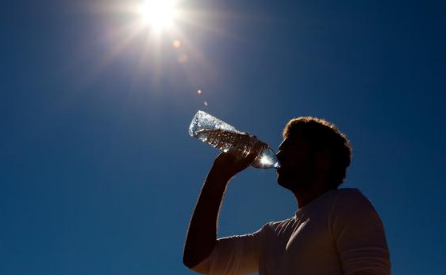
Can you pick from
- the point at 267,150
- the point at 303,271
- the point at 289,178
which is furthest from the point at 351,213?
the point at 267,150

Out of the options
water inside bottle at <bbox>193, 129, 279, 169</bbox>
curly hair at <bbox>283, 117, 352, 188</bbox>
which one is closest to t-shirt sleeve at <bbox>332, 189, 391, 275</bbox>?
curly hair at <bbox>283, 117, 352, 188</bbox>

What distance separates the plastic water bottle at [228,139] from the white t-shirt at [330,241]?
58 centimetres

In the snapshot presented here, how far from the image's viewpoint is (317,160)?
2695mm

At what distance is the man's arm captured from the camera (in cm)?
262

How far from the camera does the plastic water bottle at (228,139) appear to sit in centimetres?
310

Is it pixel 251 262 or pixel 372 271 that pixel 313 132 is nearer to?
pixel 251 262

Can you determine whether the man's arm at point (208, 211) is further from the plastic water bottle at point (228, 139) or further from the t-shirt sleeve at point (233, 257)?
the plastic water bottle at point (228, 139)

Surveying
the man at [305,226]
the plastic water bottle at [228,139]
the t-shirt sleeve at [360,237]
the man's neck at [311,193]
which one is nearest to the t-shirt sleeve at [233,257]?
the man at [305,226]

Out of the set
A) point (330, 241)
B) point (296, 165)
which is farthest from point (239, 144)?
point (330, 241)

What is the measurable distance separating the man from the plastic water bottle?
0.19 metres

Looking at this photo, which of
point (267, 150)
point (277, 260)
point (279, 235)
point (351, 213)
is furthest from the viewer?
point (267, 150)

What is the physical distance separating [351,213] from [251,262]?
86cm

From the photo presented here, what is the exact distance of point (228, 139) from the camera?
332 centimetres

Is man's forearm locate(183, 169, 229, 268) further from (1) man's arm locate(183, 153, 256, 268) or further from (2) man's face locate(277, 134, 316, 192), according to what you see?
(2) man's face locate(277, 134, 316, 192)
